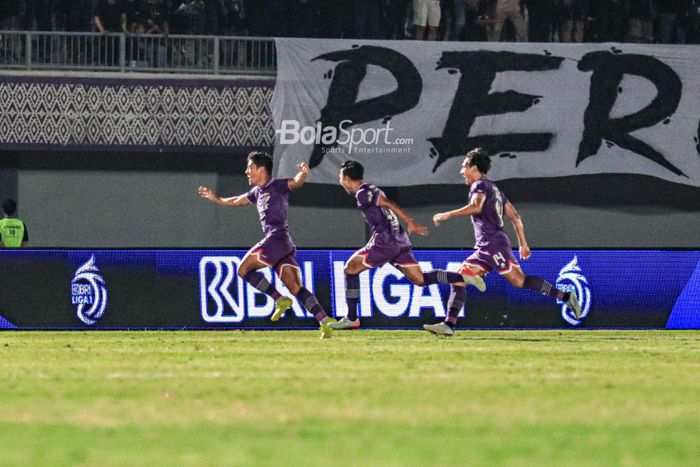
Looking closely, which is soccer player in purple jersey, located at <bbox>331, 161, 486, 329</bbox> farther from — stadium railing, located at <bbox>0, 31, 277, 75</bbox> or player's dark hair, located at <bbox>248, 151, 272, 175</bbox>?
stadium railing, located at <bbox>0, 31, 277, 75</bbox>

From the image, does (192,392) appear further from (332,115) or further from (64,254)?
(332,115)

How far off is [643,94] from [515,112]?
2.27 m

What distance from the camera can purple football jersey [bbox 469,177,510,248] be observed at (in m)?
16.9

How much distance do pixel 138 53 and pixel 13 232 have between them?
5823 millimetres

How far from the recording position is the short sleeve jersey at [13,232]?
22938mm

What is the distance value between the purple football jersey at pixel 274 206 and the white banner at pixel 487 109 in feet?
32.7

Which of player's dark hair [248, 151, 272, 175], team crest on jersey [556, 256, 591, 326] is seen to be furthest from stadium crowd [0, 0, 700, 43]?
player's dark hair [248, 151, 272, 175]

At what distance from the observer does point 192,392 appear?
10.2m

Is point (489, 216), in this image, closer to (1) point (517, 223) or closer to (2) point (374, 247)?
(1) point (517, 223)

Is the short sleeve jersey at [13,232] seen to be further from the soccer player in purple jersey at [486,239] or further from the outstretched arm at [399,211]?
the soccer player in purple jersey at [486,239]

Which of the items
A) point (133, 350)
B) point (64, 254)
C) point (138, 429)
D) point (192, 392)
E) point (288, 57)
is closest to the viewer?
point (138, 429)

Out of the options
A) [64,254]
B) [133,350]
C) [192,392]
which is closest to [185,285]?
[64,254]

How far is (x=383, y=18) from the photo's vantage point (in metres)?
28.7

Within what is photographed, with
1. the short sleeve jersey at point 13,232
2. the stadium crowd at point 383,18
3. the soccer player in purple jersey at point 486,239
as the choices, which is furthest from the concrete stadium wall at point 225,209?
the soccer player in purple jersey at point 486,239
